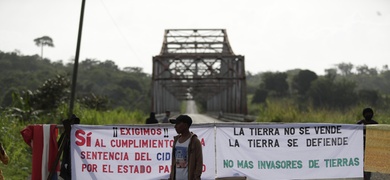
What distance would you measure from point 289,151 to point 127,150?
2.71 m

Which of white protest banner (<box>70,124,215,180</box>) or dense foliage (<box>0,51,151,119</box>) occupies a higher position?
dense foliage (<box>0,51,151,119</box>)

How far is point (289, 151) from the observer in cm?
809

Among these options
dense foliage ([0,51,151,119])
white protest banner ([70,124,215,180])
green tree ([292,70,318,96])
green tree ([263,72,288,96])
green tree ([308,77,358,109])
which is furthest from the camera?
green tree ([263,72,288,96])

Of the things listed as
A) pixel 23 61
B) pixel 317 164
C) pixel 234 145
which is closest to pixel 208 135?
pixel 234 145

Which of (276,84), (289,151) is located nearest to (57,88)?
(289,151)

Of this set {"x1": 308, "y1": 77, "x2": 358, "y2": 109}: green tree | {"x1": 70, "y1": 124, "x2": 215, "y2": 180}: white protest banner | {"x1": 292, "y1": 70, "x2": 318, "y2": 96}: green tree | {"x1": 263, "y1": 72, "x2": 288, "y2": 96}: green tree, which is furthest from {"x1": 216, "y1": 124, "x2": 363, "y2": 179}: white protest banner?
{"x1": 263, "y1": 72, "x2": 288, "y2": 96}: green tree

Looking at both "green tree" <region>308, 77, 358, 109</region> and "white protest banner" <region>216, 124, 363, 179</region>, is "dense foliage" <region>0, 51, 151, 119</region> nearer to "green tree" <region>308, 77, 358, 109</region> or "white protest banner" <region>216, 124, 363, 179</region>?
"white protest banner" <region>216, 124, 363, 179</region>

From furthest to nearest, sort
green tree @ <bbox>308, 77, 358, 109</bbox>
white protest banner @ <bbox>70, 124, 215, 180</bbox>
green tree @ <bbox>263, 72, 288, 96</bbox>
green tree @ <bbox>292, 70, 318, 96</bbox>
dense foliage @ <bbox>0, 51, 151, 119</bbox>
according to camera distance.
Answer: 1. green tree @ <bbox>263, 72, 288, 96</bbox>
2. green tree @ <bbox>292, 70, 318, 96</bbox>
3. green tree @ <bbox>308, 77, 358, 109</bbox>
4. dense foliage @ <bbox>0, 51, 151, 119</bbox>
5. white protest banner @ <bbox>70, 124, 215, 180</bbox>

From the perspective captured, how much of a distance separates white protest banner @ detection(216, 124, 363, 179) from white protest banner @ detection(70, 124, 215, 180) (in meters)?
0.30

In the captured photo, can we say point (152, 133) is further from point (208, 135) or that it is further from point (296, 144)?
point (296, 144)

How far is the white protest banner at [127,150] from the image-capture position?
7953mm

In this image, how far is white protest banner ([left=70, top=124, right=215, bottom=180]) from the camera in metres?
7.95

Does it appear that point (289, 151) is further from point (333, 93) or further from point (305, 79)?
point (305, 79)

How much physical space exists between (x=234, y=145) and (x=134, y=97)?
113048 millimetres
